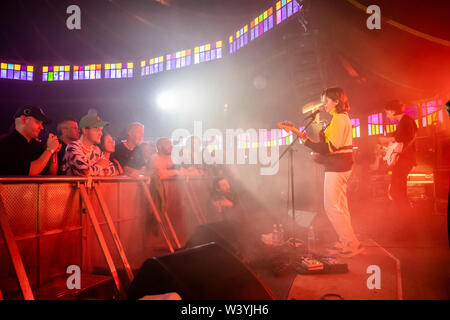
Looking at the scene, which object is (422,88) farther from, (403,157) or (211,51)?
(211,51)

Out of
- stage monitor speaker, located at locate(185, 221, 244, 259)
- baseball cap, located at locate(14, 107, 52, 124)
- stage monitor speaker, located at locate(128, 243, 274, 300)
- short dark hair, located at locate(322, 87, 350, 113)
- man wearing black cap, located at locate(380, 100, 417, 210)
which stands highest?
short dark hair, located at locate(322, 87, 350, 113)

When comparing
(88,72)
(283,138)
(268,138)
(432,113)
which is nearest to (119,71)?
(88,72)

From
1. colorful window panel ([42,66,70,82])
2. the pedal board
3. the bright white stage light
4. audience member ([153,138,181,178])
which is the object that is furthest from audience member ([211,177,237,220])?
colorful window panel ([42,66,70,82])

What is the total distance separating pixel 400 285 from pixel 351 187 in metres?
4.78

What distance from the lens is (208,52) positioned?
12734 millimetres

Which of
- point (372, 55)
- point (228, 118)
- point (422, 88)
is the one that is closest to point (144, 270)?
point (372, 55)

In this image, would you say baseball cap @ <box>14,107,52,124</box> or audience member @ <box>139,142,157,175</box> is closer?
baseball cap @ <box>14,107,52,124</box>

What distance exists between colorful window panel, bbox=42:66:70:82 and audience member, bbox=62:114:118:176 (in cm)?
1433

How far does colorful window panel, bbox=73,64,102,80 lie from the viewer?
15.6 m

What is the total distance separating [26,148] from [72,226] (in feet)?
3.89

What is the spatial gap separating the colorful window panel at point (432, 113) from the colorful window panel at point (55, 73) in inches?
692

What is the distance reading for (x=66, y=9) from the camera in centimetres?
1195

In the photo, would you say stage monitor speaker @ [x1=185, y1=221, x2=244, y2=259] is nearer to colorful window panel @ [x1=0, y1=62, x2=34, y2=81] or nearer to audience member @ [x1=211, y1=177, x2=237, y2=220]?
audience member @ [x1=211, y1=177, x2=237, y2=220]

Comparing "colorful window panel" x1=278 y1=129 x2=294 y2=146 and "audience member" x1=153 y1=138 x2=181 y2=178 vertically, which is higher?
"colorful window panel" x1=278 y1=129 x2=294 y2=146
